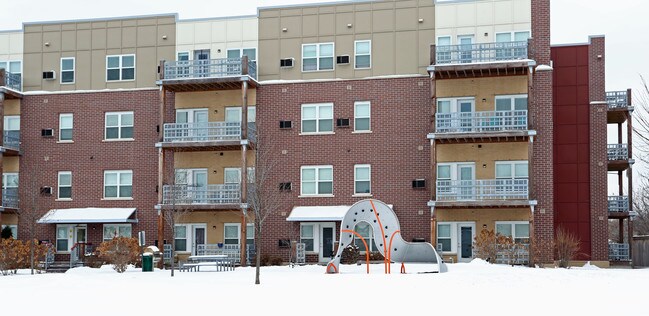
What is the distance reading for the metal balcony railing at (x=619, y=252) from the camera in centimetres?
4525

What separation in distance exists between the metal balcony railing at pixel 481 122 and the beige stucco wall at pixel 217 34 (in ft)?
33.0

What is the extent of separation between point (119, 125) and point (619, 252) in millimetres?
26560

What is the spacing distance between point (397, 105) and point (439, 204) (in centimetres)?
522

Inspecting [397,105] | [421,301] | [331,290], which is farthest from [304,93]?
[421,301]

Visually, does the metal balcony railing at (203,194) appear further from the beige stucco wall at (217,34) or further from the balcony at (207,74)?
the beige stucco wall at (217,34)

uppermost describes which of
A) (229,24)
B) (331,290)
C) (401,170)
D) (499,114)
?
(229,24)

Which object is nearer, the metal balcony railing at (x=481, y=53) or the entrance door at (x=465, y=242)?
the metal balcony railing at (x=481, y=53)

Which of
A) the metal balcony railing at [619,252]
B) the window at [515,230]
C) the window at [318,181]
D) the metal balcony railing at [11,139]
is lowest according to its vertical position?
the metal balcony railing at [619,252]

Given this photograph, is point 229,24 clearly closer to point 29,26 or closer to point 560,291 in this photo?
point 29,26

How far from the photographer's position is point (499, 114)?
3800 cm

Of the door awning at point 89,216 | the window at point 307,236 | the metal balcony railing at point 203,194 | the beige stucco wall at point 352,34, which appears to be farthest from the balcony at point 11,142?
the window at point 307,236

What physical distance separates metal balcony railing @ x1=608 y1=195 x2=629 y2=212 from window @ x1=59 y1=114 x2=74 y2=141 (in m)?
27.9

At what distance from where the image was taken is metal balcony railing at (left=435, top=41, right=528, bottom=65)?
37.2 meters

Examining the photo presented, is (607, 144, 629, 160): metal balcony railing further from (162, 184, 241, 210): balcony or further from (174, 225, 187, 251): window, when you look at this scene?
(174, 225, 187, 251): window
